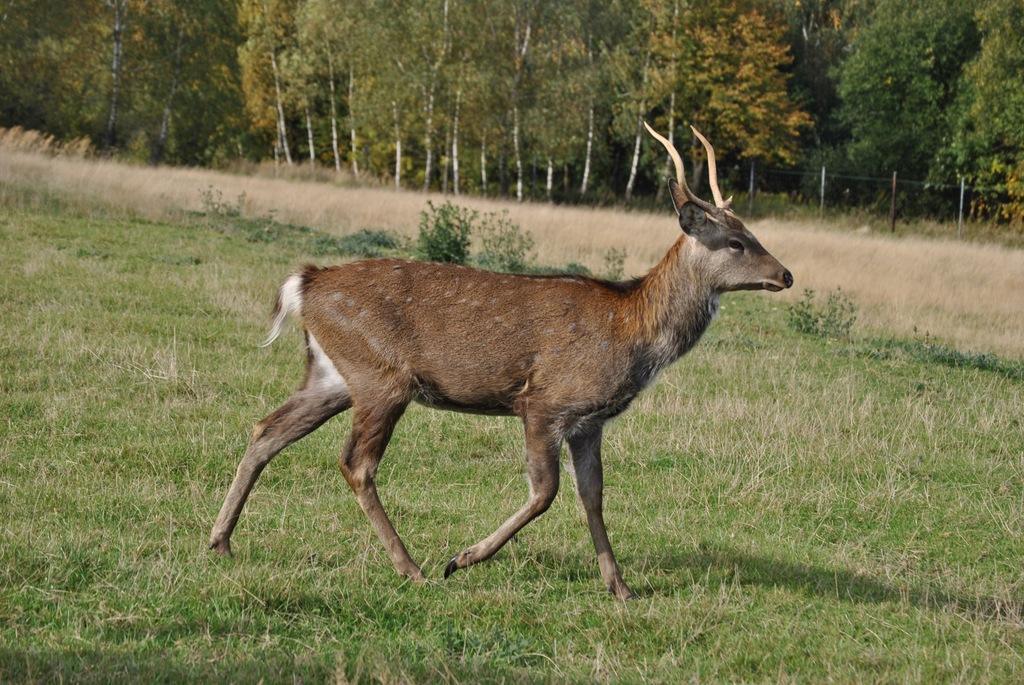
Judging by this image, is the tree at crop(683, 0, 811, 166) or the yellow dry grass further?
the tree at crop(683, 0, 811, 166)

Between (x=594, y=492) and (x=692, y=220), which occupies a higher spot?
(x=692, y=220)

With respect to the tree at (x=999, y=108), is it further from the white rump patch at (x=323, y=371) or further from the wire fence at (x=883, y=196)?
the white rump patch at (x=323, y=371)

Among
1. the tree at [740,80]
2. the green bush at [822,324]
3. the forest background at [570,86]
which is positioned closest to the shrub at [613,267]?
the green bush at [822,324]

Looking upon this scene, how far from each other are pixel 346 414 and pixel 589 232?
14.5 m

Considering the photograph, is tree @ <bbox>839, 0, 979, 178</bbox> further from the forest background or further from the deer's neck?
the deer's neck

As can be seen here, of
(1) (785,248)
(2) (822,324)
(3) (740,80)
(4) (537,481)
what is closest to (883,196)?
(3) (740,80)

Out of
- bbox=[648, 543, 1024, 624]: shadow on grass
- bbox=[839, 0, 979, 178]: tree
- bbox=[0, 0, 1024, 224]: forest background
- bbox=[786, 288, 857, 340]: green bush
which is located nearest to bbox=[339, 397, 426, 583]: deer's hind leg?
bbox=[648, 543, 1024, 624]: shadow on grass

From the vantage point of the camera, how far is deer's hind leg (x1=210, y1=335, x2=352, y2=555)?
5.79 m

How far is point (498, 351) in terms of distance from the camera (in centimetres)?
582

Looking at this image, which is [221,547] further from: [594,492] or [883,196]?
[883,196]

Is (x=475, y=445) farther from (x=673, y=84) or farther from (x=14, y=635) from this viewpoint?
(x=673, y=84)

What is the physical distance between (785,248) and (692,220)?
17733 mm

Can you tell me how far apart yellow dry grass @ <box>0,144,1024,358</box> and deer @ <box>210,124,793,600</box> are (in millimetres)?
9184

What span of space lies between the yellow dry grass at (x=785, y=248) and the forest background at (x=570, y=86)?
12.7 metres
